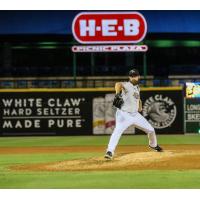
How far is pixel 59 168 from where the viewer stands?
11.7m

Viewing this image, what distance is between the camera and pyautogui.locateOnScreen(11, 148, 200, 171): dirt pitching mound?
1140cm

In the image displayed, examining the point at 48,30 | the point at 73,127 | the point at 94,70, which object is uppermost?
the point at 48,30

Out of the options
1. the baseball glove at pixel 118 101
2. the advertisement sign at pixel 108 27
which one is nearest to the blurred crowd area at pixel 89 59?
the advertisement sign at pixel 108 27

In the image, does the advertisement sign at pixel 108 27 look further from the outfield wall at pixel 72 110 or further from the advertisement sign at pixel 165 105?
the advertisement sign at pixel 165 105

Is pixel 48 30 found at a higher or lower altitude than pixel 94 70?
higher

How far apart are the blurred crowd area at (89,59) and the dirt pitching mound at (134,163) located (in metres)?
18.2

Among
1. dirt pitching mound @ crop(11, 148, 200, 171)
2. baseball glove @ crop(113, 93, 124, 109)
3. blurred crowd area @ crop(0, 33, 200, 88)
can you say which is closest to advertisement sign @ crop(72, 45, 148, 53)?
blurred crowd area @ crop(0, 33, 200, 88)

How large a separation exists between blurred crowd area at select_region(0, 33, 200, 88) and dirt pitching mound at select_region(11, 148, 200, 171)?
1818 centimetres

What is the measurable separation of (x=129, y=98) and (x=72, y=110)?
10847mm

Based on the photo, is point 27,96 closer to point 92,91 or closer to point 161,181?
point 92,91

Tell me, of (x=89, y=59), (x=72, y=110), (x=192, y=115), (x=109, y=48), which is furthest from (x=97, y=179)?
(x=89, y=59)

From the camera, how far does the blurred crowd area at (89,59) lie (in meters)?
32.8
